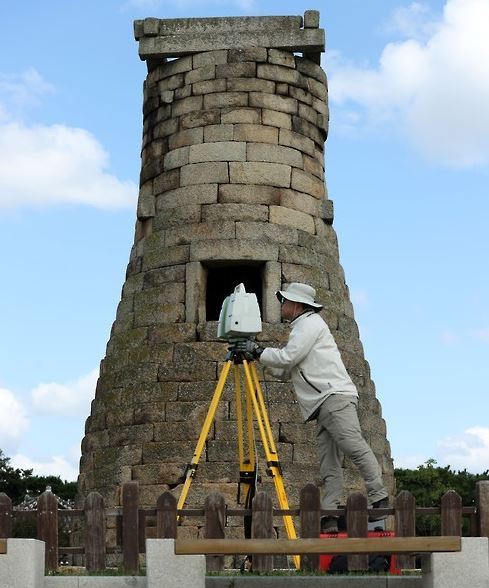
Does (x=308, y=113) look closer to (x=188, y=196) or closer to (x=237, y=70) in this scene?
(x=237, y=70)

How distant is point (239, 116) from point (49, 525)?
7197mm

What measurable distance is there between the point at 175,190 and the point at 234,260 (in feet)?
4.51

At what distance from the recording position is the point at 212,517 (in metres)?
8.09

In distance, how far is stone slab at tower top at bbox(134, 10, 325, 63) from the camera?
14.5 meters

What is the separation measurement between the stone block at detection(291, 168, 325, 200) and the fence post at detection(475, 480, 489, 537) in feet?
21.5

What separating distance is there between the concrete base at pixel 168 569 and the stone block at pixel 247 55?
8.54m

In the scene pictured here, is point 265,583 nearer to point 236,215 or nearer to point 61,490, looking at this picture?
point 236,215

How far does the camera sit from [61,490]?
1704 inches

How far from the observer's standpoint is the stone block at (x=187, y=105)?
47.3ft

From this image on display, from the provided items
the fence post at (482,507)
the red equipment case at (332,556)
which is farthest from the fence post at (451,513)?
the red equipment case at (332,556)

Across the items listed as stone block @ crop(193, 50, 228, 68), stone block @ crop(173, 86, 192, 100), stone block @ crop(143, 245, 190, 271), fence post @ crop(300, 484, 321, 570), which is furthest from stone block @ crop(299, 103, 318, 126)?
fence post @ crop(300, 484, 321, 570)

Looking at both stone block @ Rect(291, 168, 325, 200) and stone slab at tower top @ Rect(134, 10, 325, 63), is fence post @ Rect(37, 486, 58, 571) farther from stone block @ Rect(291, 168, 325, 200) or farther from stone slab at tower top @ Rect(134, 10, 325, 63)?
stone slab at tower top @ Rect(134, 10, 325, 63)

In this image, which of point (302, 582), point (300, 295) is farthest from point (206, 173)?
point (302, 582)

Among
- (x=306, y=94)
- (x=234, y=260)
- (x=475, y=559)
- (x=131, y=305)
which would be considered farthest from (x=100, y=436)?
(x=475, y=559)
